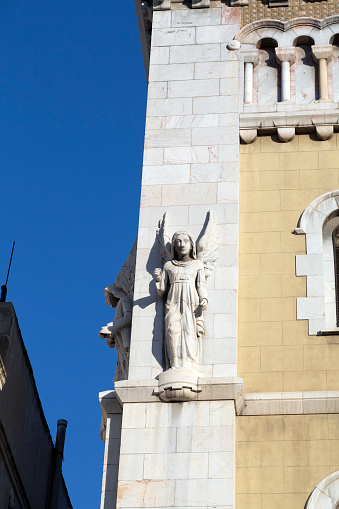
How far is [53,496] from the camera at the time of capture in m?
28.0

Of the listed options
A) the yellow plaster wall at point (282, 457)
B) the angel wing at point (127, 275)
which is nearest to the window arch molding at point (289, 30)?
the angel wing at point (127, 275)

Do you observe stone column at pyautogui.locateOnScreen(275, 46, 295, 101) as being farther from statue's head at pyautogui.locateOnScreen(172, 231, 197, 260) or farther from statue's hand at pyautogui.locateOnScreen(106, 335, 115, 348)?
statue's hand at pyautogui.locateOnScreen(106, 335, 115, 348)

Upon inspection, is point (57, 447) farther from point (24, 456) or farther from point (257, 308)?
point (257, 308)

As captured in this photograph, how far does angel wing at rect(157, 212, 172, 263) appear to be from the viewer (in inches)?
740

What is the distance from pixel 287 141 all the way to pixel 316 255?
257cm

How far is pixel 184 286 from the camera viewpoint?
18188 millimetres

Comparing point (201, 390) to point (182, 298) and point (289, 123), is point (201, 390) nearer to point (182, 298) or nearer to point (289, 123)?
point (182, 298)

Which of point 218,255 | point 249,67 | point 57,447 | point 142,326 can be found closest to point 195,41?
point 249,67

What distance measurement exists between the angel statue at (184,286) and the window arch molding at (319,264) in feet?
5.05

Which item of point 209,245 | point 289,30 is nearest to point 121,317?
point 209,245

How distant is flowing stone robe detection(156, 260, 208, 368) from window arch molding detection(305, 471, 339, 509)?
268cm

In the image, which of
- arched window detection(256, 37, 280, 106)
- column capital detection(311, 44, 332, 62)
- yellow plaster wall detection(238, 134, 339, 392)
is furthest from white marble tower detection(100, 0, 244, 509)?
column capital detection(311, 44, 332, 62)

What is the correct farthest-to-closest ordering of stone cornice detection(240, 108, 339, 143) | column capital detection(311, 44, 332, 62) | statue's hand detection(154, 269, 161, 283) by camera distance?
column capital detection(311, 44, 332, 62)
stone cornice detection(240, 108, 339, 143)
statue's hand detection(154, 269, 161, 283)

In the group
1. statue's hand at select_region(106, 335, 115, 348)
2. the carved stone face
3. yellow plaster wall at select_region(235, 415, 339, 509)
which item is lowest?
yellow plaster wall at select_region(235, 415, 339, 509)
